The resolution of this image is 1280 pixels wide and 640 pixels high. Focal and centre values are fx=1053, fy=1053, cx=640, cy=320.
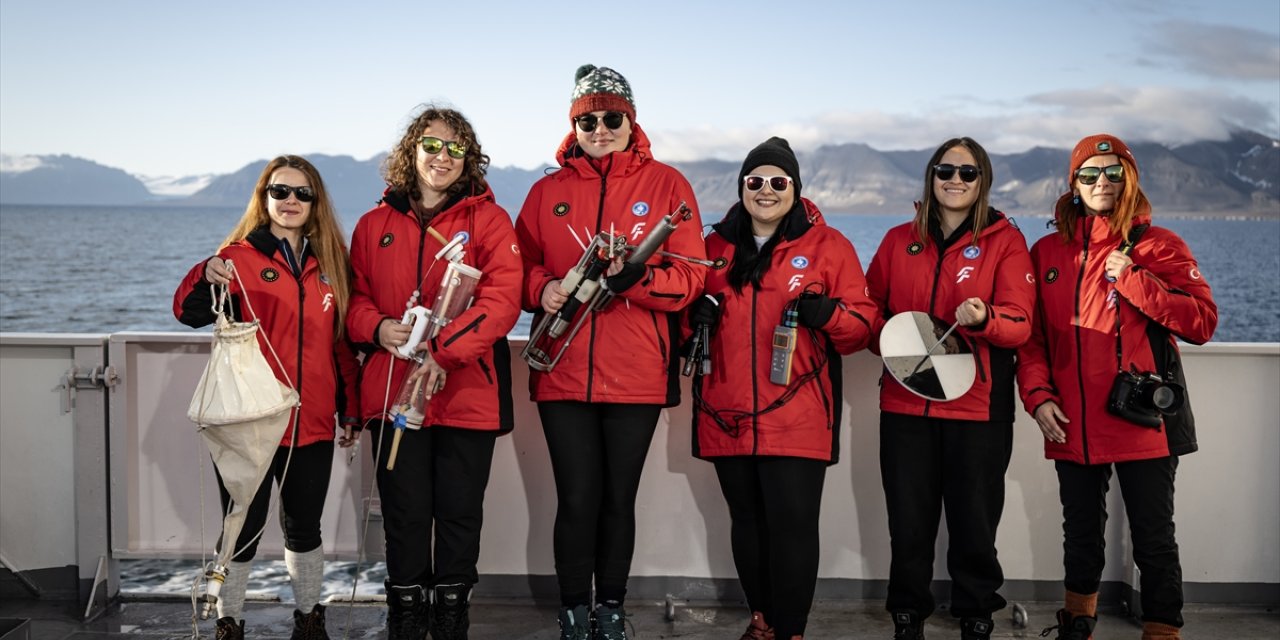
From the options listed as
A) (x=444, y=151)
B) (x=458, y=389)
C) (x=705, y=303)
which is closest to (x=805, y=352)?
(x=705, y=303)

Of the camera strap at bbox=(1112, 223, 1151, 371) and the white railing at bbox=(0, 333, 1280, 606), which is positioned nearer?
the camera strap at bbox=(1112, 223, 1151, 371)

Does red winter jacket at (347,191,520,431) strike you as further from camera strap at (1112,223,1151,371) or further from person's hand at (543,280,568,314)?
camera strap at (1112,223,1151,371)

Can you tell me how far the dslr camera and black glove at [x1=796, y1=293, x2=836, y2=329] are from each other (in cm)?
95

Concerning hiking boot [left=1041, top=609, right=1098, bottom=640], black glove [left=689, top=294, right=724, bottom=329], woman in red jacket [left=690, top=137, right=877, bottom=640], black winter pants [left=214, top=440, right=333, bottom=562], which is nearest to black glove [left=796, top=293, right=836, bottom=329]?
woman in red jacket [left=690, top=137, right=877, bottom=640]

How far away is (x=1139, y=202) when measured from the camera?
3.48 m

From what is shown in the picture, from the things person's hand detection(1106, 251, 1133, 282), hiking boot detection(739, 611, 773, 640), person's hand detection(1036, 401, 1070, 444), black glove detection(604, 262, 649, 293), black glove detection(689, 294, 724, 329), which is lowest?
hiking boot detection(739, 611, 773, 640)

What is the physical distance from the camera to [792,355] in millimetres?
3396

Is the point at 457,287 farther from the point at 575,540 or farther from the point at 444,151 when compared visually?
the point at 575,540

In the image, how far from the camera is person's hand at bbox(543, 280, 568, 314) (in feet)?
10.9

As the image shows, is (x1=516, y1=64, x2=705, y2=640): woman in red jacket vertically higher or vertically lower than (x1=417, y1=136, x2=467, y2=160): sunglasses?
lower

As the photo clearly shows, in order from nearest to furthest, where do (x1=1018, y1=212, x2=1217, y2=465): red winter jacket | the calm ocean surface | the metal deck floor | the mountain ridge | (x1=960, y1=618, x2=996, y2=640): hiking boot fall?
(x1=1018, y1=212, x2=1217, y2=465): red winter jacket
(x1=960, y1=618, x2=996, y2=640): hiking boot
the metal deck floor
the calm ocean surface
the mountain ridge

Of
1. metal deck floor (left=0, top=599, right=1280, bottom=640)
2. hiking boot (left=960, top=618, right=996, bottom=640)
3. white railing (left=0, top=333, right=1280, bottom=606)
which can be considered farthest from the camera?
white railing (left=0, top=333, right=1280, bottom=606)

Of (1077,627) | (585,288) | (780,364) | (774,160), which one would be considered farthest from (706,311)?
(1077,627)

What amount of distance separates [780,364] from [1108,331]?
108 centimetres
